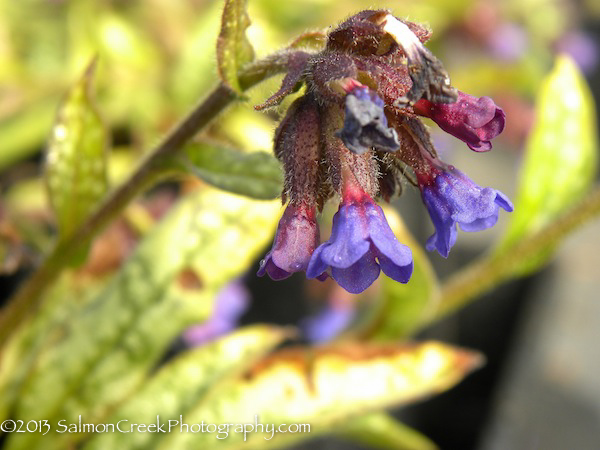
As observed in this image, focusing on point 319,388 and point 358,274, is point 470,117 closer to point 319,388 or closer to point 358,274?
point 358,274

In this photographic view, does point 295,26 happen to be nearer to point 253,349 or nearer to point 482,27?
point 482,27

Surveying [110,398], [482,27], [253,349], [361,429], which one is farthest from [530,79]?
[110,398]

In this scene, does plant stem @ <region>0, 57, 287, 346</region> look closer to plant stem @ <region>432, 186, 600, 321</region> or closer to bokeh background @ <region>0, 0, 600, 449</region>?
bokeh background @ <region>0, 0, 600, 449</region>

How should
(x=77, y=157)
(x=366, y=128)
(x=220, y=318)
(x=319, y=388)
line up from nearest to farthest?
(x=366, y=128)
(x=77, y=157)
(x=319, y=388)
(x=220, y=318)

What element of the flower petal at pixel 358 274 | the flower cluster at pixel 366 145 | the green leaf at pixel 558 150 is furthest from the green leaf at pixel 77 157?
the green leaf at pixel 558 150

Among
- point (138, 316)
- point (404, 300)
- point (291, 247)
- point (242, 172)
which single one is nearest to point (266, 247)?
point (404, 300)

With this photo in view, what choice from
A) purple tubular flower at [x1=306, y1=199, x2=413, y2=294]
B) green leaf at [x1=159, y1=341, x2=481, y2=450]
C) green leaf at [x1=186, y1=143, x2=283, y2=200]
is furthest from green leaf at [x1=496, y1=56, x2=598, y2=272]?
purple tubular flower at [x1=306, y1=199, x2=413, y2=294]

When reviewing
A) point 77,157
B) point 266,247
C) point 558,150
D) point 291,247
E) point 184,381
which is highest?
point 291,247

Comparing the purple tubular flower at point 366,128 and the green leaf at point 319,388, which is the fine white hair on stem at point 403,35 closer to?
the purple tubular flower at point 366,128
